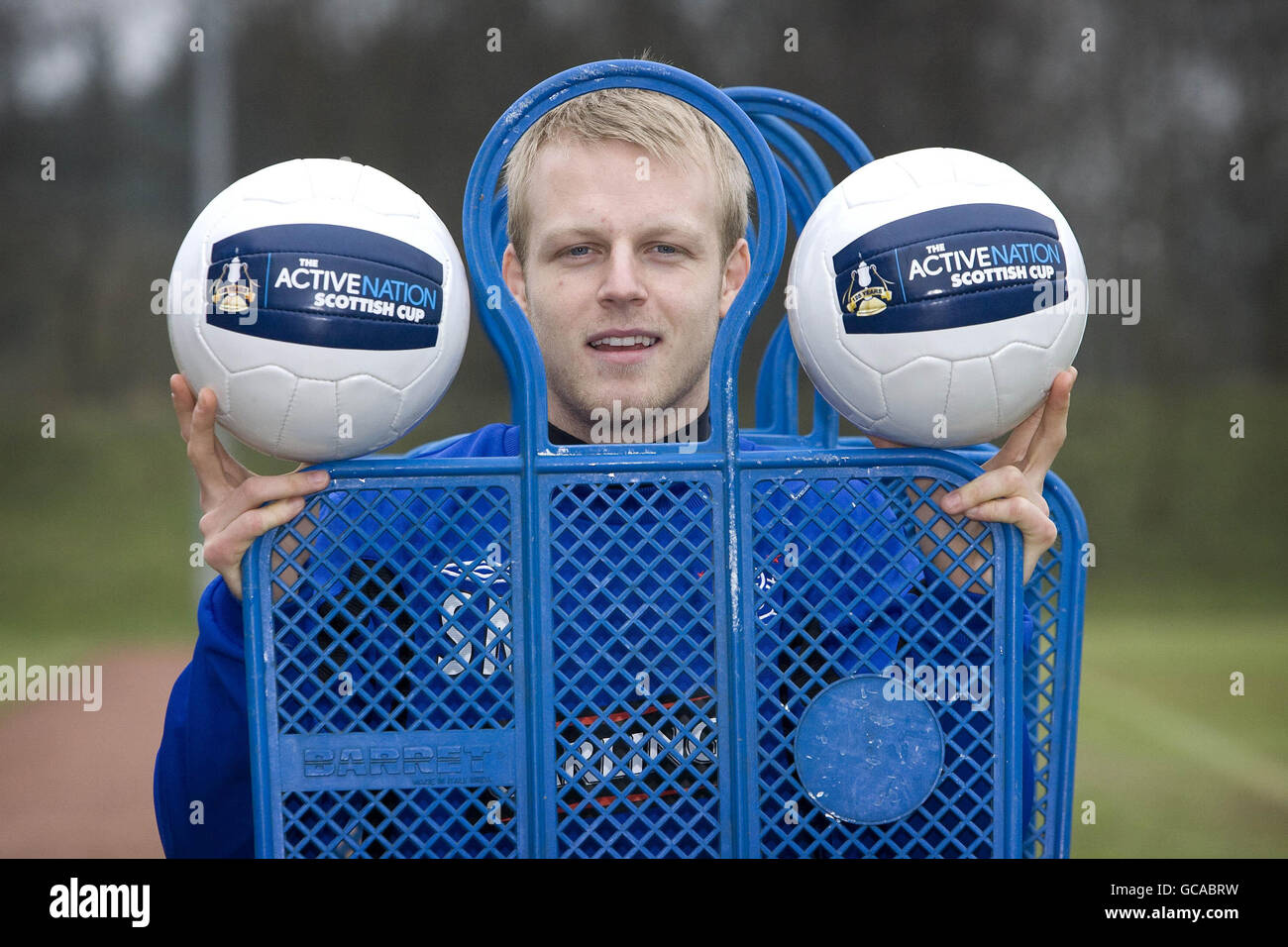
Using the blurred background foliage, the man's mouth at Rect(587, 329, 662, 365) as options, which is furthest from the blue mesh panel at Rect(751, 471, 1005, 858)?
the blurred background foliage

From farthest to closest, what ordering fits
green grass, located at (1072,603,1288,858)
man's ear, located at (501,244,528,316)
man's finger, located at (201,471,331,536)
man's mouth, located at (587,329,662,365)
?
green grass, located at (1072,603,1288,858) → man's ear, located at (501,244,528,316) → man's mouth, located at (587,329,662,365) → man's finger, located at (201,471,331,536)

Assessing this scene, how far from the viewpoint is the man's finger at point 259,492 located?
66.2 inches

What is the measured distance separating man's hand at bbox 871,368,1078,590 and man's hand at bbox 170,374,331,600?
38.3 inches

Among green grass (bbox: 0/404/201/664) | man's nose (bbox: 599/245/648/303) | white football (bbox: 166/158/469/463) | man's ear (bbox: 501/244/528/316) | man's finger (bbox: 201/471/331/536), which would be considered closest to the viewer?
white football (bbox: 166/158/469/463)

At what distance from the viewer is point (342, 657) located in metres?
1.85

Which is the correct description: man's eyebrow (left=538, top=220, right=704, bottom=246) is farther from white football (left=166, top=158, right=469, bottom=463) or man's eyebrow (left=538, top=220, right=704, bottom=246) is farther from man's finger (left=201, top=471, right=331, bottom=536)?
man's finger (left=201, top=471, right=331, bottom=536)

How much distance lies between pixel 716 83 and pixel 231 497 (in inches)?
409

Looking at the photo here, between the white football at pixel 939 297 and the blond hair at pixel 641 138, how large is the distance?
15.7 inches

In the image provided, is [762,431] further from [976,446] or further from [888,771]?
[888,771]

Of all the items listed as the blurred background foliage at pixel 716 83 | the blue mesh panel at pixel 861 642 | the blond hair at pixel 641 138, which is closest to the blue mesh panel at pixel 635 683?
the blue mesh panel at pixel 861 642

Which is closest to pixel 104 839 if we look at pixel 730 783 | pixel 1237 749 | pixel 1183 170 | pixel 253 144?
pixel 730 783

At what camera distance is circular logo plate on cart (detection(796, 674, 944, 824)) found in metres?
1.73

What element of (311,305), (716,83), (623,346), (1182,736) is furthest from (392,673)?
(716,83)

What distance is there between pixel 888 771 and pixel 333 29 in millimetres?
12365
